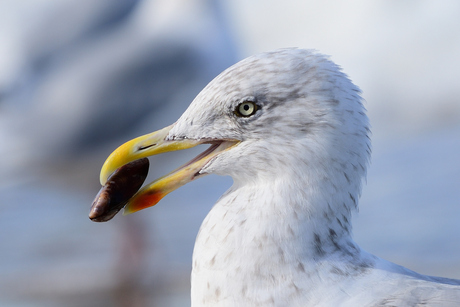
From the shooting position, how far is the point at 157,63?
256 centimetres

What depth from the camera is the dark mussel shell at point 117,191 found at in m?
0.96

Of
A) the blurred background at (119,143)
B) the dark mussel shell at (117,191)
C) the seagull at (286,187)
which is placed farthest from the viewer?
the blurred background at (119,143)

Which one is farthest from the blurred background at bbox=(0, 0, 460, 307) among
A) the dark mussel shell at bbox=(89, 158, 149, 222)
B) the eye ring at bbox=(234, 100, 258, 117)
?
the eye ring at bbox=(234, 100, 258, 117)

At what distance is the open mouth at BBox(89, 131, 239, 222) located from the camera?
36.9 inches

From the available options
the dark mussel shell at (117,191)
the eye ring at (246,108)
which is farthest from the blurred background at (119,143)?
the eye ring at (246,108)

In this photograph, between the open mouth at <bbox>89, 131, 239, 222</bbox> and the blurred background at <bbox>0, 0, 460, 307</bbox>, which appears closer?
the open mouth at <bbox>89, 131, 239, 222</bbox>

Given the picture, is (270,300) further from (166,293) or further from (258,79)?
(166,293)

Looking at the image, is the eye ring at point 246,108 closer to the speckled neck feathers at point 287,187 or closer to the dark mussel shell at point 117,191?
the speckled neck feathers at point 287,187

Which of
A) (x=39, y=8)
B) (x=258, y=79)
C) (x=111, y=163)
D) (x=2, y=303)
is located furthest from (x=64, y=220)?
(x=258, y=79)

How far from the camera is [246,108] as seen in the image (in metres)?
0.90

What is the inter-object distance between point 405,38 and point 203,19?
1164mm

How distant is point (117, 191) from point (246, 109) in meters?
0.27

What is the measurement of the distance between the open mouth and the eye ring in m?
0.06

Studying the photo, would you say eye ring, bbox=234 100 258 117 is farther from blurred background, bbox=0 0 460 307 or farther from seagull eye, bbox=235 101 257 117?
blurred background, bbox=0 0 460 307
